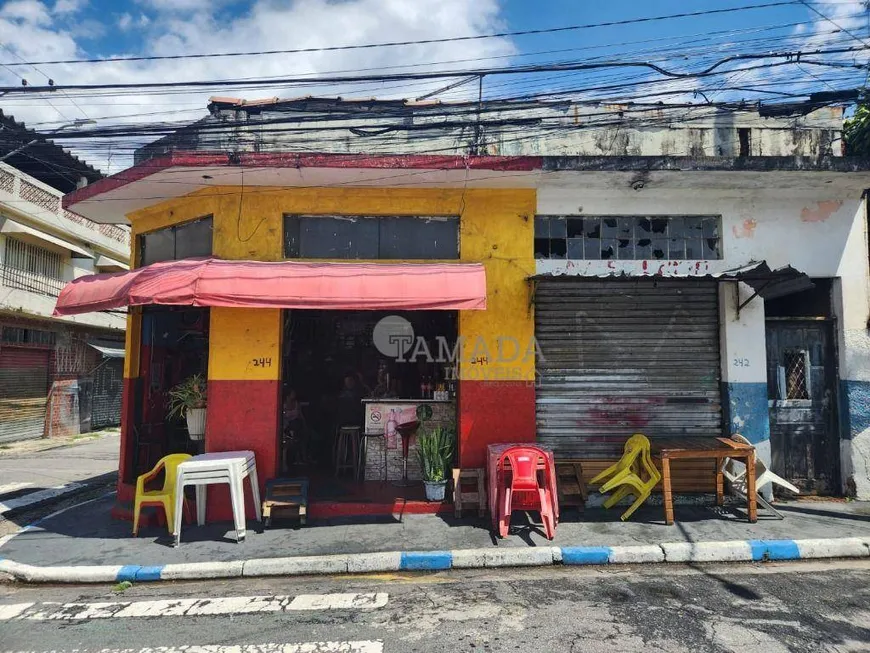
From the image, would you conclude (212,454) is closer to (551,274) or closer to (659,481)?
(551,274)

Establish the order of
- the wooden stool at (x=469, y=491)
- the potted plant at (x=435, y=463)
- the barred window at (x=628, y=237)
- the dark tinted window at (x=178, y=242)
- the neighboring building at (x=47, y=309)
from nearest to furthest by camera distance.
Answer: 1. the wooden stool at (x=469, y=491)
2. the potted plant at (x=435, y=463)
3. the barred window at (x=628, y=237)
4. the dark tinted window at (x=178, y=242)
5. the neighboring building at (x=47, y=309)

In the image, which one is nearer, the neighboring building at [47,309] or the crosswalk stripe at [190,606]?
the crosswalk stripe at [190,606]

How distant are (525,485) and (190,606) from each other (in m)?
3.48

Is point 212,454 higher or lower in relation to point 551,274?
lower

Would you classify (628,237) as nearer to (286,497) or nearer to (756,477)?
(756,477)

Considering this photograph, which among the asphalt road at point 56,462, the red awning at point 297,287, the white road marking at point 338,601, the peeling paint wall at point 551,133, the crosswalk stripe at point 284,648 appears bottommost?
the asphalt road at point 56,462

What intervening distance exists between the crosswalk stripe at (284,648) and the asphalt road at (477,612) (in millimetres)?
14

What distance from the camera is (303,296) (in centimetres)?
603

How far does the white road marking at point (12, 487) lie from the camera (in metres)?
8.96

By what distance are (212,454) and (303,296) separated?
7.74 feet

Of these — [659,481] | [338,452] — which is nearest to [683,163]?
[659,481]

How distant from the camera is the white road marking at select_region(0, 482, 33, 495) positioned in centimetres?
896

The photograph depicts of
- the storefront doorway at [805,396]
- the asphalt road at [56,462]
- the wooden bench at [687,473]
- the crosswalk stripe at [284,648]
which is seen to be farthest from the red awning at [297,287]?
the asphalt road at [56,462]

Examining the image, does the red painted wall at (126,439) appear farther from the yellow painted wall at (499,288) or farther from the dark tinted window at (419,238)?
the yellow painted wall at (499,288)
